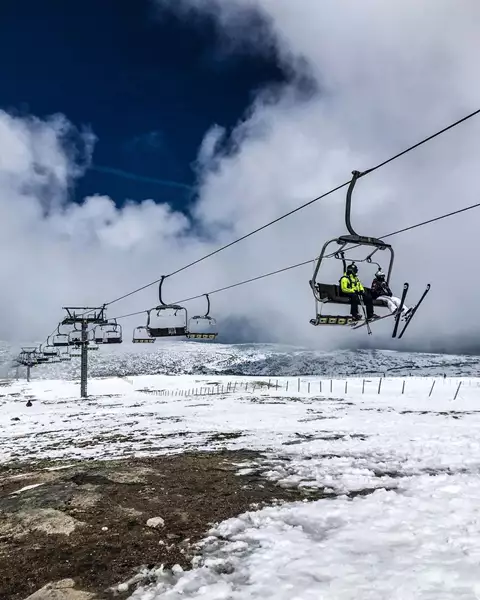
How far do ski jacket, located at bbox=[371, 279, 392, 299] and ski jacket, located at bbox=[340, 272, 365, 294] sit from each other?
682 mm

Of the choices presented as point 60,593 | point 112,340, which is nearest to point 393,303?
point 60,593

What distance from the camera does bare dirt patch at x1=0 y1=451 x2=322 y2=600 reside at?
20.9 ft

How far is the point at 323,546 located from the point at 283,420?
18319mm

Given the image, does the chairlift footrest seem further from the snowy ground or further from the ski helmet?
the snowy ground

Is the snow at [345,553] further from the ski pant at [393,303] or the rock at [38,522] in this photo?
the ski pant at [393,303]

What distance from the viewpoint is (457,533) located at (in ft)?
23.4

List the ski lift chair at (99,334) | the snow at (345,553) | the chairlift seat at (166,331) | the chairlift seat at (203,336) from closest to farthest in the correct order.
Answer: the snow at (345,553), the chairlift seat at (166,331), the chairlift seat at (203,336), the ski lift chair at (99,334)

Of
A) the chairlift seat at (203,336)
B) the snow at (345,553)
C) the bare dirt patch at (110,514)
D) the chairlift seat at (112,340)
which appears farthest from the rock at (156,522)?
the chairlift seat at (112,340)

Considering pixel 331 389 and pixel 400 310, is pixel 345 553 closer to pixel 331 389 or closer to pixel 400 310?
pixel 400 310

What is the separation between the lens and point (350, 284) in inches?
544

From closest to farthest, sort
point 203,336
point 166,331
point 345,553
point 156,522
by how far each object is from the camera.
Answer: point 345,553, point 156,522, point 166,331, point 203,336

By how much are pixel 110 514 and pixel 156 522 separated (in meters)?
1.18

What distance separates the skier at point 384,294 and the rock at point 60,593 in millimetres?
11442

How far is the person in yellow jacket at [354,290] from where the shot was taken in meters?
13.8
